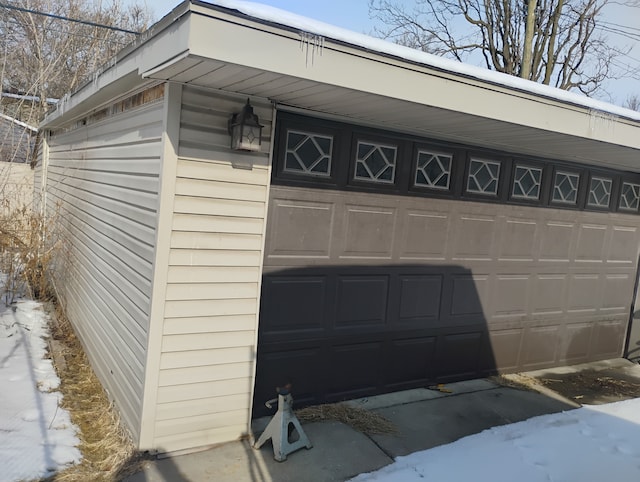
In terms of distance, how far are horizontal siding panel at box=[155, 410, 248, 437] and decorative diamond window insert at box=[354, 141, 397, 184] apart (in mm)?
2001

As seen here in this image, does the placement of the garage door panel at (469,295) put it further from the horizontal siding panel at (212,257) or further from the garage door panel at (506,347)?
the horizontal siding panel at (212,257)

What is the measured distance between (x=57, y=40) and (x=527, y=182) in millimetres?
13904

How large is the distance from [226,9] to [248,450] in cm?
266

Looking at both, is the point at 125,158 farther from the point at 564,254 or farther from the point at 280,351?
the point at 564,254

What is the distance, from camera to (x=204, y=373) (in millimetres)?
3219

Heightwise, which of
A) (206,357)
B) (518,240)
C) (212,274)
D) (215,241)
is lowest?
(206,357)

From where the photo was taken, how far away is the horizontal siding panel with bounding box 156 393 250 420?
311 cm

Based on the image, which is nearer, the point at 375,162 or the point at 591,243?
the point at 375,162

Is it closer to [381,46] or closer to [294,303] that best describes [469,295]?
[294,303]

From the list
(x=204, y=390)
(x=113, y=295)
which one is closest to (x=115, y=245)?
(x=113, y=295)

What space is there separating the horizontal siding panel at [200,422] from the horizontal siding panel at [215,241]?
44.3 inches

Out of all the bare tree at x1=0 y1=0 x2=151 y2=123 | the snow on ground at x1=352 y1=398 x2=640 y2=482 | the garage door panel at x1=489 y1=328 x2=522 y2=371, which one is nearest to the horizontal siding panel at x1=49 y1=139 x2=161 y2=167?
the snow on ground at x1=352 y1=398 x2=640 y2=482

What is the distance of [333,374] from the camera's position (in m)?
4.01

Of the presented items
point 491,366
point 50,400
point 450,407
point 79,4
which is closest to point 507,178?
point 491,366
